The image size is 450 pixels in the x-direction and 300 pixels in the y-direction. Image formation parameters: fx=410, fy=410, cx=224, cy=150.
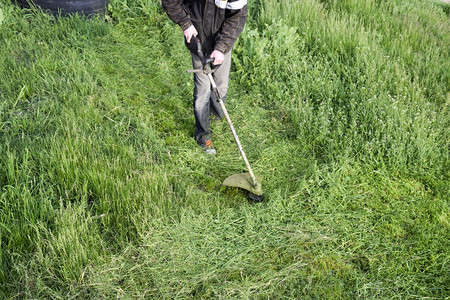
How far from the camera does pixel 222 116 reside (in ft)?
15.0

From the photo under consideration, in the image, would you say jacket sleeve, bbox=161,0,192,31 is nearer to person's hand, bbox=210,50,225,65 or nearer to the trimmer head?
person's hand, bbox=210,50,225,65

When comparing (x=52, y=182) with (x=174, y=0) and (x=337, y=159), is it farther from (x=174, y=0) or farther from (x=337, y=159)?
(x=337, y=159)

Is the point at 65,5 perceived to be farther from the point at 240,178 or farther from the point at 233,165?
the point at 240,178

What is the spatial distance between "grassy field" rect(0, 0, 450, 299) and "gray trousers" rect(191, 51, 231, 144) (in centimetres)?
19

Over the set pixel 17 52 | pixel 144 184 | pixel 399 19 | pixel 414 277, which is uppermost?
pixel 399 19

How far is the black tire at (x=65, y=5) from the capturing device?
228 inches

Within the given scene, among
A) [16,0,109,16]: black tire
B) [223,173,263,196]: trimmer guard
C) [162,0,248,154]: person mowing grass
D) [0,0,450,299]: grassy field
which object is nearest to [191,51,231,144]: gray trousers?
[162,0,248,154]: person mowing grass

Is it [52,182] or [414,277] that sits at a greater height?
[414,277]

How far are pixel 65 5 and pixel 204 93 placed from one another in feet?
10.4

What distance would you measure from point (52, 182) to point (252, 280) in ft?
5.72

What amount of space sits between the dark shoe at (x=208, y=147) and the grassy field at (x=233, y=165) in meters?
0.08

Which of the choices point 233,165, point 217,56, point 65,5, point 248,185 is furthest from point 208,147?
point 65,5

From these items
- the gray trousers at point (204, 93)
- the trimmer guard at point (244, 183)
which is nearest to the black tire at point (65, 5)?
the gray trousers at point (204, 93)

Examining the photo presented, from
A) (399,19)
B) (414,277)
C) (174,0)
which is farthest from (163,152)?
(399,19)
